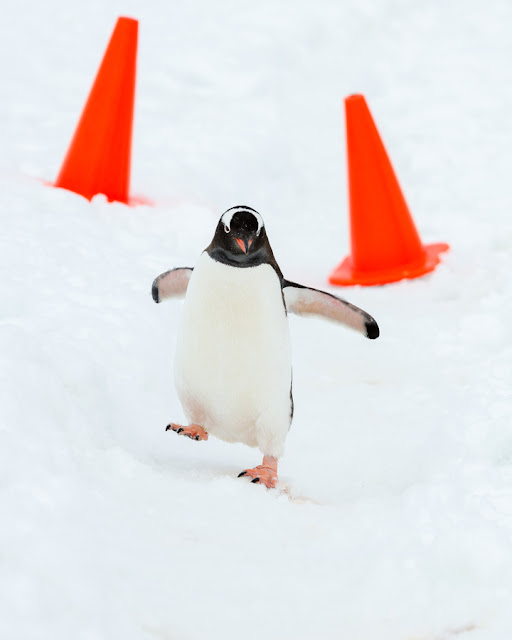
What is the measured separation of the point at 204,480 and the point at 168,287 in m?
0.51

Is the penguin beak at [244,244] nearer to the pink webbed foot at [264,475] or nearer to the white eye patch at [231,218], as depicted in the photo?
the white eye patch at [231,218]

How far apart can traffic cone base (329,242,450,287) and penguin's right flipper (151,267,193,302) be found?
5.79ft

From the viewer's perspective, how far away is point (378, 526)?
209 cm

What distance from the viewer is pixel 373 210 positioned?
4.22m

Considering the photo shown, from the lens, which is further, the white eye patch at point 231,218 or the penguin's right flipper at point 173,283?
the penguin's right flipper at point 173,283

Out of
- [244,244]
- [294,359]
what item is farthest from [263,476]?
[294,359]

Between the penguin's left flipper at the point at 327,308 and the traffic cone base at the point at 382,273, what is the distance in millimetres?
1754

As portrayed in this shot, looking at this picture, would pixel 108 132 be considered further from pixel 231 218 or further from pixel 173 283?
pixel 231 218

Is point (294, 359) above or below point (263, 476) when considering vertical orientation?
below

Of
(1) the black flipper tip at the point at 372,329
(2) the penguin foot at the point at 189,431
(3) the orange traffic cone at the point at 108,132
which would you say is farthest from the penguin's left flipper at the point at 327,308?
(3) the orange traffic cone at the point at 108,132

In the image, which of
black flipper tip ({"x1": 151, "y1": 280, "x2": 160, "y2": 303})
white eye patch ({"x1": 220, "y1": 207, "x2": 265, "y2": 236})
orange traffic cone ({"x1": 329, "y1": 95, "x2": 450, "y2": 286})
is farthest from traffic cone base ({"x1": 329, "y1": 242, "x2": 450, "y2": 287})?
white eye patch ({"x1": 220, "y1": 207, "x2": 265, "y2": 236})

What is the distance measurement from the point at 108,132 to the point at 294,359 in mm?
1647

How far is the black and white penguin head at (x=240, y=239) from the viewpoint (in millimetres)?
2105

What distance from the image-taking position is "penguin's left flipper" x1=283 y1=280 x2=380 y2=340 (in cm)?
231
